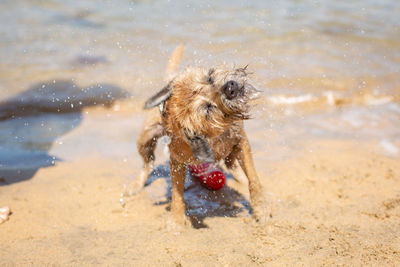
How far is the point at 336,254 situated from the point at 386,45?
20.2 feet

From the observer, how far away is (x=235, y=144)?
3.03 meters

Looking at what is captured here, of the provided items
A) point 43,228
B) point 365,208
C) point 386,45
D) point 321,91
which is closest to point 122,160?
point 43,228

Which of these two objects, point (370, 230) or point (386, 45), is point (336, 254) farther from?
point (386, 45)

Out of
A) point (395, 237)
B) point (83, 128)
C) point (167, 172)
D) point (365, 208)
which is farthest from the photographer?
point (83, 128)

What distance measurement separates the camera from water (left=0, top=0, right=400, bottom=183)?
501cm

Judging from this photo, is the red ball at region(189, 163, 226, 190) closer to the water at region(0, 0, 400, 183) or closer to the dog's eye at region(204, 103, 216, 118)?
the water at region(0, 0, 400, 183)

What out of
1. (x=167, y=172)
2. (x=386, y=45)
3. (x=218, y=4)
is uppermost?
(x=218, y=4)

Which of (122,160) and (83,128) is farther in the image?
(83,128)

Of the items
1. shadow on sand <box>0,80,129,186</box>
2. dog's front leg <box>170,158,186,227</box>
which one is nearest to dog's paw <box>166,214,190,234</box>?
dog's front leg <box>170,158,186,227</box>

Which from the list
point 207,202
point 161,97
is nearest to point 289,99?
point 207,202

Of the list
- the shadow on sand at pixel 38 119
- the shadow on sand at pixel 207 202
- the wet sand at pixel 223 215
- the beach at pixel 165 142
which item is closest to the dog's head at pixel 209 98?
the beach at pixel 165 142

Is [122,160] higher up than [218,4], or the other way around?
[218,4]

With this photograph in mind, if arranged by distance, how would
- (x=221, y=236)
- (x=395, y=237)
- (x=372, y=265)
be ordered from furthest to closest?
1. (x=221, y=236)
2. (x=395, y=237)
3. (x=372, y=265)

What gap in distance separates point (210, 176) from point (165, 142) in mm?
707
